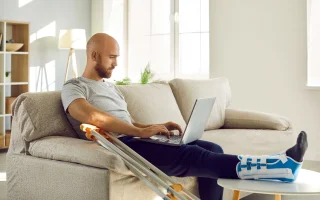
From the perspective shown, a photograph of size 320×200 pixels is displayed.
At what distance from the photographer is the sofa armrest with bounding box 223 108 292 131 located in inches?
167

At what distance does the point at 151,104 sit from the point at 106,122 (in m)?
0.85

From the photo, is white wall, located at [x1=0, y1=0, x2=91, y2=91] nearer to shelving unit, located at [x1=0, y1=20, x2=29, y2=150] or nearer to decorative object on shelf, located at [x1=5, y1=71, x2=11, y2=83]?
shelving unit, located at [x1=0, y1=20, x2=29, y2=150]

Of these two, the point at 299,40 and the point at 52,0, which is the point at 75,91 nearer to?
the point at 299,40

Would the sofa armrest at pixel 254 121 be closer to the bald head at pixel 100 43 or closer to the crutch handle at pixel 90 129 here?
the bald head at pixel 100 43

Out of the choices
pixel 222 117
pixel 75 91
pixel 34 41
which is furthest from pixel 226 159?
pixel 34 41

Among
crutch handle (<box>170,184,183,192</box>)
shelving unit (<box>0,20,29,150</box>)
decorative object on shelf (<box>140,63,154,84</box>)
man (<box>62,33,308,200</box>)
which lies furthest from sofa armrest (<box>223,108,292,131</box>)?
shelving unit (<box>0,20,29,150</box>)

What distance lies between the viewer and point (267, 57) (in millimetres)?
5789

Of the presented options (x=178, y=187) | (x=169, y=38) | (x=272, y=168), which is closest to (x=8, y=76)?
(x=169, y=38)

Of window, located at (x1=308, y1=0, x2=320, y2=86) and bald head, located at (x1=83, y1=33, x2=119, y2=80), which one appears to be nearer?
bald head, located at (x1=83, y1=33, x2=119, y2=80)

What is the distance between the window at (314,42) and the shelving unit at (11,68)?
10.7ft

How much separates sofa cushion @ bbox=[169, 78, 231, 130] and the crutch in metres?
1.38

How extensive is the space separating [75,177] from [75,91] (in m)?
0.53

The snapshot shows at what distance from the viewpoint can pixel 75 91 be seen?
9.97 ft

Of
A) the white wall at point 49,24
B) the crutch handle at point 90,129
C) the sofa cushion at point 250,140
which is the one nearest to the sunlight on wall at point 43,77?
the white wall at point 49,24
